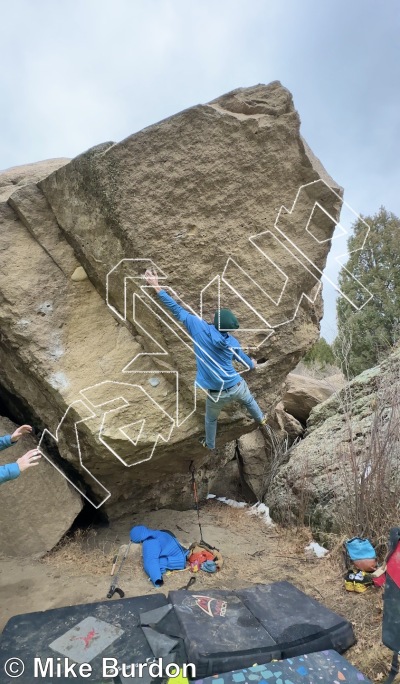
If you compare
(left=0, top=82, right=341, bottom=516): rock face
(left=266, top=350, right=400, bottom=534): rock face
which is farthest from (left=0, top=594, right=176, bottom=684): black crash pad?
(left=266, top=350, right=400, bottom=534): rock face

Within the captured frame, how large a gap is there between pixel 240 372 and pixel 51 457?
224cm

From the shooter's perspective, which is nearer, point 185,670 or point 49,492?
point 185,670

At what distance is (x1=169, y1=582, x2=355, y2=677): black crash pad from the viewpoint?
270 centimetres

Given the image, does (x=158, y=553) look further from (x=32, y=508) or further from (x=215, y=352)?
(x=215, y=352)

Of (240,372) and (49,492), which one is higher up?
(240,372)

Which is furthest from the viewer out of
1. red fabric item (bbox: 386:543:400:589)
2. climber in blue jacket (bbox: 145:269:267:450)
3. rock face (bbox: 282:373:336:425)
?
rock face (bbox: 282:373:336:425)

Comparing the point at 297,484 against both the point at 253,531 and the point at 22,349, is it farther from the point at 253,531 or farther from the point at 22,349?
the point at 22,349

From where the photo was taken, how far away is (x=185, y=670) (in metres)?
2.59

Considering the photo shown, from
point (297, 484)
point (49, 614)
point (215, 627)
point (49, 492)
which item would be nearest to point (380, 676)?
point (215, 627)

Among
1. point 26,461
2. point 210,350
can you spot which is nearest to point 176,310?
point 210,350

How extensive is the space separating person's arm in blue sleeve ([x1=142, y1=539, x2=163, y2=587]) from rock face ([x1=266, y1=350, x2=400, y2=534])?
1809 mm

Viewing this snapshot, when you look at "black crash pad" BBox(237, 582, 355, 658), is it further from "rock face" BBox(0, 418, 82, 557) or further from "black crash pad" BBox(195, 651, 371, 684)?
"rock face" BBox(0, 418, 82, 557)

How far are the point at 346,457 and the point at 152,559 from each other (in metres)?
2.29

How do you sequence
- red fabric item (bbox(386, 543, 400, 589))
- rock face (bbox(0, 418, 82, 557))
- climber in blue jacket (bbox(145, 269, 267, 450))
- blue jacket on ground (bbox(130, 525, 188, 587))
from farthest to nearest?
1. rock face (bbox(0, 418, 82, 557))
2. blue jacket on ground (bbox(130, 525, 188, 587))
3. climber in blue jacket (bbox(145, 269, 267, 450))
4. red fabric item (bbox(386, 543, 400, 589))
